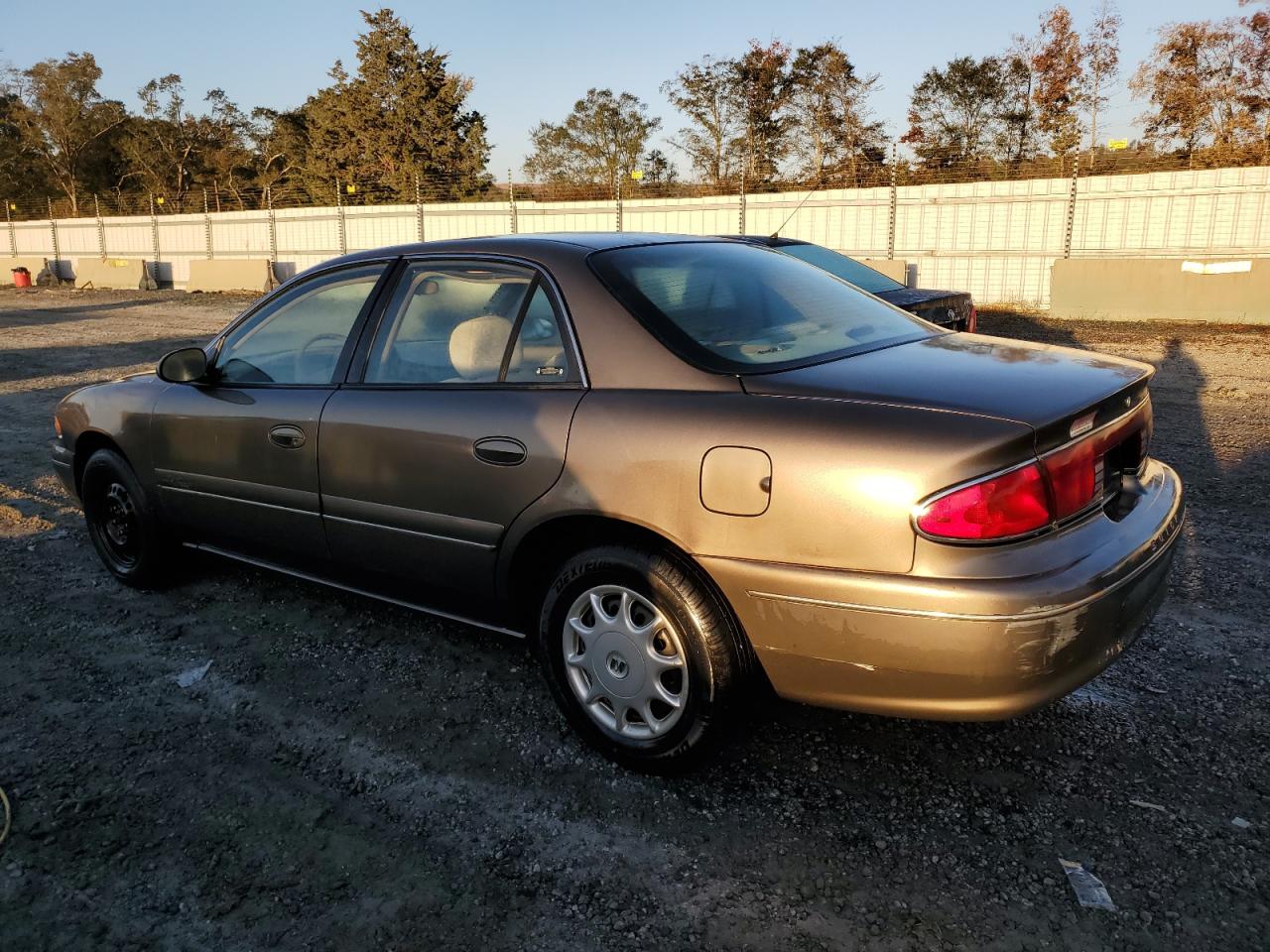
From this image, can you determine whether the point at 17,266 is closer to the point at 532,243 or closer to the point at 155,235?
the point at 155,235

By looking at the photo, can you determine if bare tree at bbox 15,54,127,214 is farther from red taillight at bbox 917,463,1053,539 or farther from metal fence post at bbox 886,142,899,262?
red taillight at bbox 917,463,1053,539

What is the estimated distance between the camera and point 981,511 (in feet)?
7.37

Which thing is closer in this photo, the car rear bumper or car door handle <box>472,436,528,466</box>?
the car rear bumper

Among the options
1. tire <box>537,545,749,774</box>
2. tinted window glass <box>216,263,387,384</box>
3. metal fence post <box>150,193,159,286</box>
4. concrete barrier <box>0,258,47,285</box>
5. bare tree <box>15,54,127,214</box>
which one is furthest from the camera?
bare tree <box>15,54,127,214</box>

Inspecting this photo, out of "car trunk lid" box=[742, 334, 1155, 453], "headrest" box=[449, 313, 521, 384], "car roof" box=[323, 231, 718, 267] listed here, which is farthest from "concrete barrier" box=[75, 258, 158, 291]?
"car trunk lid" box=[742, 334, 1155, 453]

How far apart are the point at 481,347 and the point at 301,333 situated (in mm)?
1134

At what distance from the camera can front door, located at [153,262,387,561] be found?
11.8ft

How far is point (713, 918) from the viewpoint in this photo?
2262mm

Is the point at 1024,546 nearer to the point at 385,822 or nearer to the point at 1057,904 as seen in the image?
the point at 1057,904

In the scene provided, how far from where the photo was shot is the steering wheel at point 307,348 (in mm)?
3646

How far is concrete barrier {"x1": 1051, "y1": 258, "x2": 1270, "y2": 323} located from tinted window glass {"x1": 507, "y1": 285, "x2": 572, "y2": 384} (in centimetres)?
1470

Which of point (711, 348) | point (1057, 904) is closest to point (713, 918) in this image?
point (1057, 904)

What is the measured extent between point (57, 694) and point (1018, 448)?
3.33m

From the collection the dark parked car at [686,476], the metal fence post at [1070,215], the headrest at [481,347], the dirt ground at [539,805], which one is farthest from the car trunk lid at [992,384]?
the metal fence post at [1070,215]
